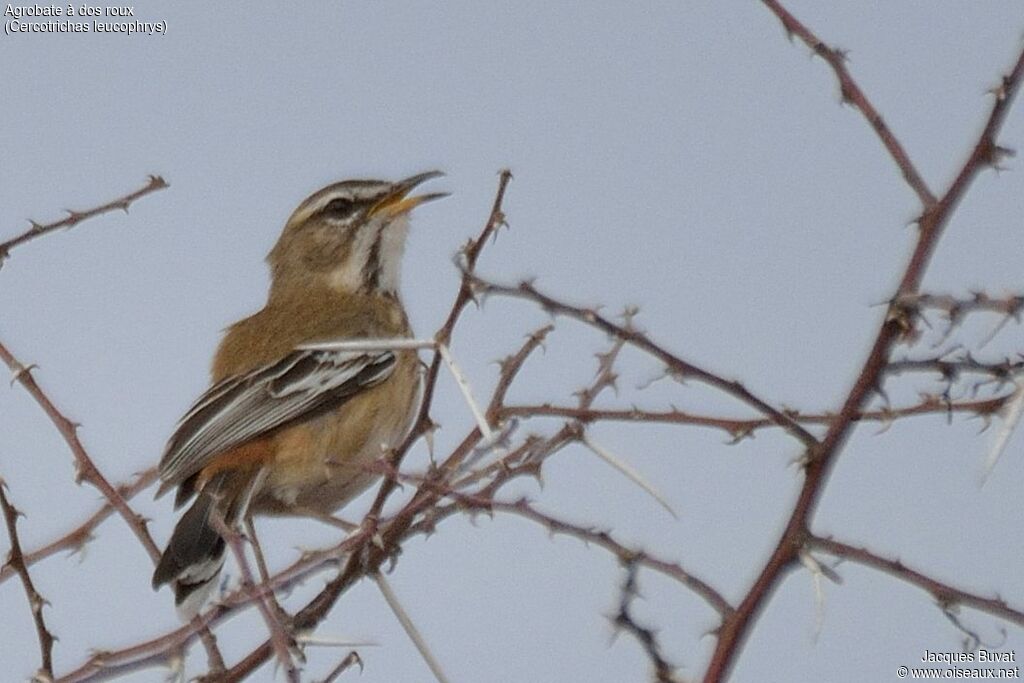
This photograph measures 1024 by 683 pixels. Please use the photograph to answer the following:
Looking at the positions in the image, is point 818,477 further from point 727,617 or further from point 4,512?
point 4,512

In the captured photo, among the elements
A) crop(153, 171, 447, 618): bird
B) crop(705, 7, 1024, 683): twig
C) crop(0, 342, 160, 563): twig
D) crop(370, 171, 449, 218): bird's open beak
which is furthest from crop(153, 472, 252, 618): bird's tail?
crop(705, 7, 1024, 683): twig

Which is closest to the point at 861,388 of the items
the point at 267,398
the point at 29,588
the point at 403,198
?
the point at 29,588

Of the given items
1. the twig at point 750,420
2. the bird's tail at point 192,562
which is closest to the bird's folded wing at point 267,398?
the bird's tail at point 192,562

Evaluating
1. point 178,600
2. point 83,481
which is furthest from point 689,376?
point 178,600

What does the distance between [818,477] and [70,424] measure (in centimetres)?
295

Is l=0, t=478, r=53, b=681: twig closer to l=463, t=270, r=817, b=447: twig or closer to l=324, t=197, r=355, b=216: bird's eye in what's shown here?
l=463, t=270, r=817, b=447: twig

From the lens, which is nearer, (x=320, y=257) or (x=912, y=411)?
(x=912, y=411)

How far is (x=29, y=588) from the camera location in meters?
3.67

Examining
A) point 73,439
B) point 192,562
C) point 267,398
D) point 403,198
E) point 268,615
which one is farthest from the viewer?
point 403,198

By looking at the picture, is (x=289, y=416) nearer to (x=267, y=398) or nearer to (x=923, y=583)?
(x=267, y=398)

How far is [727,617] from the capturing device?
87.7 inches

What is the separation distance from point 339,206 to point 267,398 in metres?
1.95

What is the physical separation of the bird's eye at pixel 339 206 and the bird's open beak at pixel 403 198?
0.18 meters

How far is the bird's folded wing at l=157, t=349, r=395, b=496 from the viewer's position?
6.42 metres
